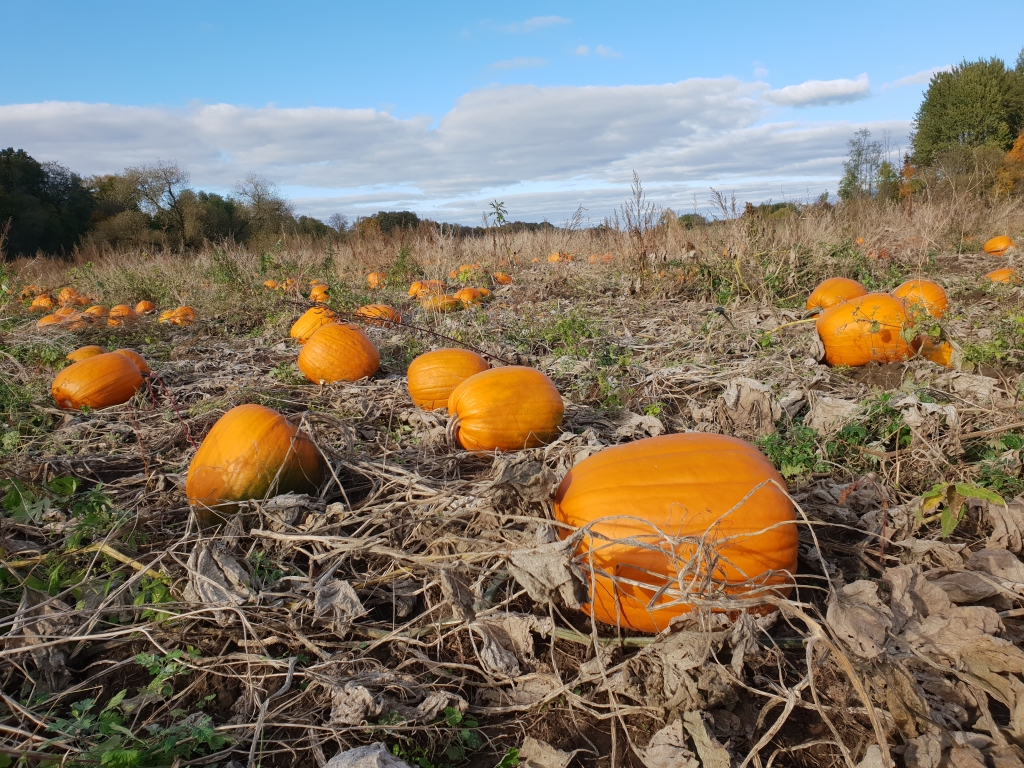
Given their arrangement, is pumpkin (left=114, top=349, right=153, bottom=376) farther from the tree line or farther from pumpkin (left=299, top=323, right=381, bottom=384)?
the tree line

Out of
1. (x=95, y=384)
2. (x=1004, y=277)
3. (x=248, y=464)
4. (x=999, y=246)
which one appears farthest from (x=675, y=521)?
(x=999, y=246)

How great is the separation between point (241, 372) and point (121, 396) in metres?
1.01

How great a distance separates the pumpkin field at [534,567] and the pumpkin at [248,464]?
12 mm

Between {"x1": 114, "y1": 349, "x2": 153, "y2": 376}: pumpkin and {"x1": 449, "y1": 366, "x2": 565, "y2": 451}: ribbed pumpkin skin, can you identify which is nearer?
{"x1": 449, "y1": 366, "x2": 565, "y2": 451}: ribbed pumpkin skin

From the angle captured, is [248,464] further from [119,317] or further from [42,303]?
[42,303]

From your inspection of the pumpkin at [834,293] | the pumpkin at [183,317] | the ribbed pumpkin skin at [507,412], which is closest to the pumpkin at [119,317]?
the pumpkin at [183,317]

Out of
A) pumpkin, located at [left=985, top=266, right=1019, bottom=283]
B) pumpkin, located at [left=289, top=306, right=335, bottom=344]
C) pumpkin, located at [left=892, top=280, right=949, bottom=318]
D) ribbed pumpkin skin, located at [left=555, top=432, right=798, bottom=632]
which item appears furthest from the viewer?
pumpkin, located at [left=985, top=266, right=1019, bottom=283]

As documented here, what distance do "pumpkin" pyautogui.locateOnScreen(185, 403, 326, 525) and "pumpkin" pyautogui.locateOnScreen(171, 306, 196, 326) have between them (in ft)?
19.3

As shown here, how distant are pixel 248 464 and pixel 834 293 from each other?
5.12 metres

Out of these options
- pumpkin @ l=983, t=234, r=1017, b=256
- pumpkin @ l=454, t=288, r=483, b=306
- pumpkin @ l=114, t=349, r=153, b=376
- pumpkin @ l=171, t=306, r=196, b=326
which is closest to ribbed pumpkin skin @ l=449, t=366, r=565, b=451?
pumpkin @ l=114, t=349, r=153, b=376

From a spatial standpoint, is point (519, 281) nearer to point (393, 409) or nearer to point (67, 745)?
point (393, 409)

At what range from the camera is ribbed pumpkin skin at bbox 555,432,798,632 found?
184 centimetres

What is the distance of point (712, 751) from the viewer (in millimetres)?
1423

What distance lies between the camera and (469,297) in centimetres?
761
